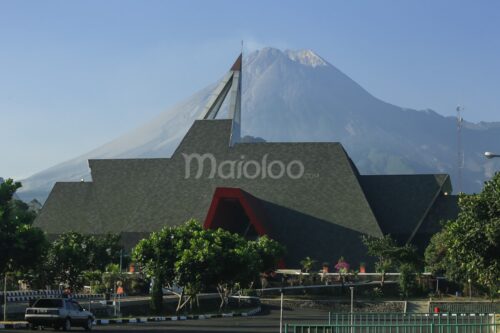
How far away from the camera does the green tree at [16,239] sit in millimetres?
47125

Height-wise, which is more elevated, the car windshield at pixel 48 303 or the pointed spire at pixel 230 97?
the pointed spire at pixel 230 97

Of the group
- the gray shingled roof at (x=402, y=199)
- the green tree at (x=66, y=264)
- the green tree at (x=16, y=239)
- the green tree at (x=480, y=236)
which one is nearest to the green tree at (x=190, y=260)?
the green tree at (x=66, y=264)

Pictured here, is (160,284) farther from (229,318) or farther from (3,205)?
(3,205)

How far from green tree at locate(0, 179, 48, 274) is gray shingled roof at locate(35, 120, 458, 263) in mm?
57369

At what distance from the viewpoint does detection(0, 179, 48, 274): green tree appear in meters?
47.1

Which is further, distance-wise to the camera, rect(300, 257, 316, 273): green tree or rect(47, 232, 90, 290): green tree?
rect(300, 257, 316, 273): green tree

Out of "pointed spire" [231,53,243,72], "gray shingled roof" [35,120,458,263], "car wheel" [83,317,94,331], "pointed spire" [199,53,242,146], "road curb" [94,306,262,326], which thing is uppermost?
"pointed spire" [231,53,243,72]

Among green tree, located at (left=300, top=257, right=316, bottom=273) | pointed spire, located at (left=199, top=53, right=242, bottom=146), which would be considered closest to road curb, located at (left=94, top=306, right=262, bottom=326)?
green tree, located at (left=300, top=257, right=316, bottom=273)

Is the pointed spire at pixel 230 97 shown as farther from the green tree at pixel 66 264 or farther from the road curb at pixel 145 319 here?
the road curb at pixel 145 319

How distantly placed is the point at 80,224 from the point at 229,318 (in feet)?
195

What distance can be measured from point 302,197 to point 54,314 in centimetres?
6666

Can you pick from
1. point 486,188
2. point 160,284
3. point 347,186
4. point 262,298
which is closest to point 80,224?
point 347,186

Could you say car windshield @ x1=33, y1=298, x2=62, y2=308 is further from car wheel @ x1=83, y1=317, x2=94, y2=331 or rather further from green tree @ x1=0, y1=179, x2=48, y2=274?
green tree @ x1=0, y1=179, x2=48, y2=274

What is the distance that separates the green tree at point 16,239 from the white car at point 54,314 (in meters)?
5.62
